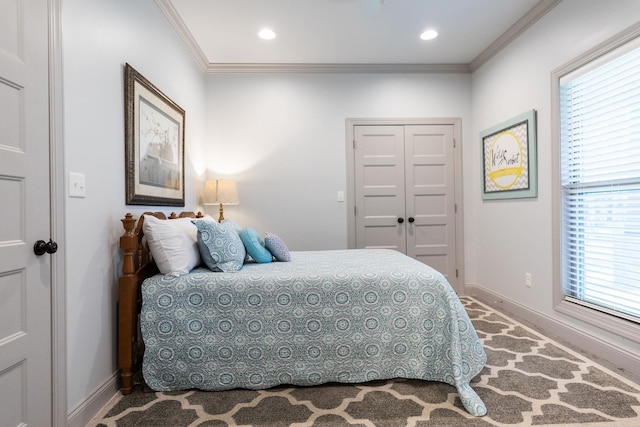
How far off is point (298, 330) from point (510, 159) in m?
2.70

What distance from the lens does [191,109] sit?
10.4 ft

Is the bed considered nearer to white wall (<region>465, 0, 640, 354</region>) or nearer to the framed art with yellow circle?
white wall (<region>465, 0, 640, 354</region>)

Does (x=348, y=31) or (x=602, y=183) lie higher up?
(x=348, y=31)

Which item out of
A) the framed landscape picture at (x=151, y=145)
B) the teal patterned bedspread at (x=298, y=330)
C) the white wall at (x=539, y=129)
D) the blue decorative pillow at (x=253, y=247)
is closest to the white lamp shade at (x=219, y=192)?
the framed landscape picture at (x=151, y=145)

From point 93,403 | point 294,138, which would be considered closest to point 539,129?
point 294,138

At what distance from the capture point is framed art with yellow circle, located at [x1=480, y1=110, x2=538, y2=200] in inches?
109

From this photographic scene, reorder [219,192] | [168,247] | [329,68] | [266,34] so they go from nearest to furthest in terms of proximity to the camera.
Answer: [168,247]
[266,34]
[219,192]
[329,68]

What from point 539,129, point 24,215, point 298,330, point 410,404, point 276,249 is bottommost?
point 410,404

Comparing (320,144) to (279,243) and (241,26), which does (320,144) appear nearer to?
(241,26)

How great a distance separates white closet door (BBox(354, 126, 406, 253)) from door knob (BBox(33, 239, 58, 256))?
2874 mm

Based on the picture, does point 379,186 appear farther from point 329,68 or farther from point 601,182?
point 601,182

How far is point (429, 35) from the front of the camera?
10.00ft

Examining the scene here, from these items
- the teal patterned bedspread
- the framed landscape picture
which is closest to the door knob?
the teal patterned bedspread

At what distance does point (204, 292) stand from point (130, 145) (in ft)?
3.58
